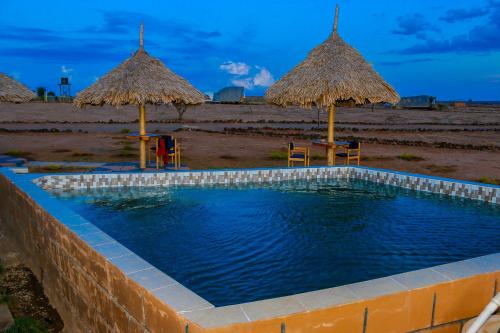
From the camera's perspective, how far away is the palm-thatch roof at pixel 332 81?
936 cm

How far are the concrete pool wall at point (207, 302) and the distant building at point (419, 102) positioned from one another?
51.9m

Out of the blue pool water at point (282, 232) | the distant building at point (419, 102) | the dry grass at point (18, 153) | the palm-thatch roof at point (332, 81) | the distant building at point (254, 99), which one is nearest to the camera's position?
the blue pool water at point (282, 232)

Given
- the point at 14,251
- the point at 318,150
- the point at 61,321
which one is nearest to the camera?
the point at 61,321

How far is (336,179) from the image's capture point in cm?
873

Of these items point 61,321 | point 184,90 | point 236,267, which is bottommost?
point 61,321

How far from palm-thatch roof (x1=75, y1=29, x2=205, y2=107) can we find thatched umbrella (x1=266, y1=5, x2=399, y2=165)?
85.3 inches

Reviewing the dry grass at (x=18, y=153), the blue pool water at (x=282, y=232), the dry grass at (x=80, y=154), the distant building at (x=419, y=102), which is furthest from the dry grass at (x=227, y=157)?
the distant building at (x=419, y=102)

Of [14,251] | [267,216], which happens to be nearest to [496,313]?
[267,216]

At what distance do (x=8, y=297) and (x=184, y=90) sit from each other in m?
6.05

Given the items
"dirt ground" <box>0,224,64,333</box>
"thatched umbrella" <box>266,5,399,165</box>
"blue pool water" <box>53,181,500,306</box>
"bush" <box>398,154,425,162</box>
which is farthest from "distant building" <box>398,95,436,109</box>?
"dirt ground" <box>0,224,64,333</box>

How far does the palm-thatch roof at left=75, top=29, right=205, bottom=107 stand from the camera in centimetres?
878

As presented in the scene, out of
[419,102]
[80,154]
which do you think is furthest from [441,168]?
[419,102]

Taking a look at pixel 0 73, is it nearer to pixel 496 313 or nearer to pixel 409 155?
pixel 496 313

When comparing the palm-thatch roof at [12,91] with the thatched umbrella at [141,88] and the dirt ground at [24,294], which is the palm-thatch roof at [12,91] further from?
the dirt ground at [24,294]
